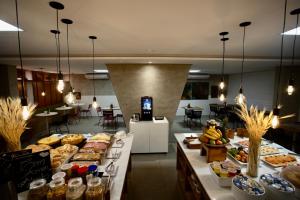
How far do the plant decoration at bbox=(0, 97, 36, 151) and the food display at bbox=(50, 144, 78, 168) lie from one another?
36 cm

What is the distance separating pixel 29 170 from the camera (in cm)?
132

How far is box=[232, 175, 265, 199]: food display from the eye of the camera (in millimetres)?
1146

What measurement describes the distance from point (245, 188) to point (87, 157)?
1.64 meters

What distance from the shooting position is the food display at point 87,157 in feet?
5.65

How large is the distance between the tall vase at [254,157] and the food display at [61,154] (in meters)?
2.07

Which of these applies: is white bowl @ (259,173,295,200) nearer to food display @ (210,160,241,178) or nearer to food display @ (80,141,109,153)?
food display @ (210,160,241,178)

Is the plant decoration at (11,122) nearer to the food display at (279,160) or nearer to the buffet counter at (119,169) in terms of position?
the buffet counter at (119,169)

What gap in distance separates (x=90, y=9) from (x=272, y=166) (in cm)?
277

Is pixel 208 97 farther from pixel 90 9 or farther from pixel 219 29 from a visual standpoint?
pixel 90 9

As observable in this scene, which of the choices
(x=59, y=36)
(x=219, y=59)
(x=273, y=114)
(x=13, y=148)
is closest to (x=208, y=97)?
(x=219, y=59)

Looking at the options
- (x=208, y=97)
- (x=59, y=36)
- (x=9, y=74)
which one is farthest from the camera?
(x=208, y=97)

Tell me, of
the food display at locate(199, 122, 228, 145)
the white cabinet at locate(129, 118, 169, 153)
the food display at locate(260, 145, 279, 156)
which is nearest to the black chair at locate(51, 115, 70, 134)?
the white cabinet at locate(129, 118, 169, 153)

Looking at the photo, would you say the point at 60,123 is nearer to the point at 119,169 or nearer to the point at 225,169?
the point at 119,169

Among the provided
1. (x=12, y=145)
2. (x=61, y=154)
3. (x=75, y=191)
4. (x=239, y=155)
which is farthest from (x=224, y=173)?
(x=12, y=145)
